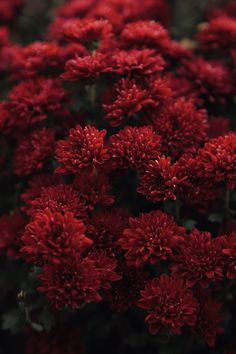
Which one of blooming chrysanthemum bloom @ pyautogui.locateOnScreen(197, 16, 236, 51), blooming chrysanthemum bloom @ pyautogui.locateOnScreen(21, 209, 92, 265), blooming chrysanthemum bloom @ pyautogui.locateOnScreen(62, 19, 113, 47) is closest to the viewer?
blooming chrysanthemum bloom @ pyautogui.locateOnScreen(21, 209, 92, 265)

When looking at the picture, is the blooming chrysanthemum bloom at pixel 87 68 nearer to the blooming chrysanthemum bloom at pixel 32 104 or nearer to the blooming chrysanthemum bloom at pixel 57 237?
the blooming chrysanthemum bloom at pixel 32 104

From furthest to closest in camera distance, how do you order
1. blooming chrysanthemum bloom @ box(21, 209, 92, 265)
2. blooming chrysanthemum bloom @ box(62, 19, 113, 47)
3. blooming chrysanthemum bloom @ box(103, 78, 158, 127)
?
blooming chrysanthemum bloom @ box(62, 19, 113, 47) < blooming chrysanthemum bloom @ box(103, 78, 158, 127) < blooming chrysanthemum bloom @ box(21, 209, 92, 265)

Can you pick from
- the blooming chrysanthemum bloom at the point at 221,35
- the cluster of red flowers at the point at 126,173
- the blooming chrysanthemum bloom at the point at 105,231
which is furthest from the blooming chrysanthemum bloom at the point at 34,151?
the blooming chrysanthemum bloom at the point at 221,35

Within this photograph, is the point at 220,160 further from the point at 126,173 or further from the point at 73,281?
the point at 73,281

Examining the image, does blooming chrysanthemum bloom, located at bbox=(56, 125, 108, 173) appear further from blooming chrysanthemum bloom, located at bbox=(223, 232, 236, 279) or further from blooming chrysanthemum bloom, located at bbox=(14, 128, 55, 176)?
blooming chrysanthemum bloom, located at bbox=(223, 232, 236, 279)

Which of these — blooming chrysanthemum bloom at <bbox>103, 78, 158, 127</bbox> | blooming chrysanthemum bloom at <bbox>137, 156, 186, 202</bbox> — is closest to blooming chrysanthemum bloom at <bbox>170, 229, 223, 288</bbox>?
blooming chrysanthemum bloom at <bbox>137, 156, 186, 202</bbox>

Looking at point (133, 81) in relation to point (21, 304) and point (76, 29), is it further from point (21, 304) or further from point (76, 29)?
point (21, 304)

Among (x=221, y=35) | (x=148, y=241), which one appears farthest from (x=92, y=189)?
(x=221, y=35)
